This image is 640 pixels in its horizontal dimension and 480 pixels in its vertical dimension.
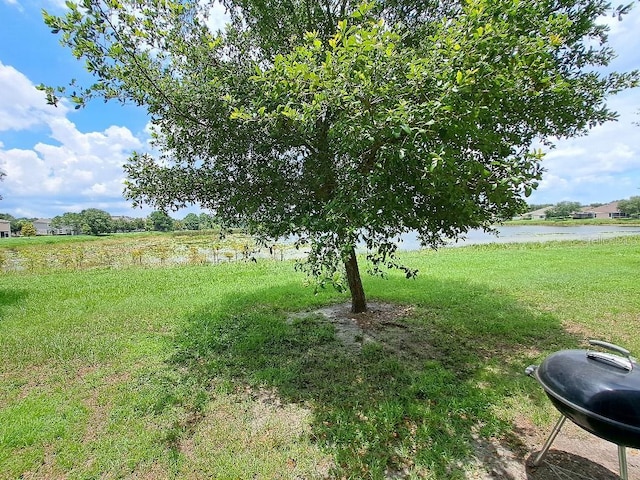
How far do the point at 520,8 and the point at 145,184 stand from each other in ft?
14.6

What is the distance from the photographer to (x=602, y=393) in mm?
1652

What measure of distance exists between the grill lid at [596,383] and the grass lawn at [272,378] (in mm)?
944

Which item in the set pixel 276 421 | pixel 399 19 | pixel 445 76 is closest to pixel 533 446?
pixel 276 421

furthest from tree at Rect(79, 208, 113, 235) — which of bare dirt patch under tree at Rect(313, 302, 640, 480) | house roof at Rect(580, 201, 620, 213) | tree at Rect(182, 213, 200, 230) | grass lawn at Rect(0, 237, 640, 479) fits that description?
house roof at Rect(580, 201, 620, 213)

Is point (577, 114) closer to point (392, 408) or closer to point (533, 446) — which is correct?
point (533, 446)

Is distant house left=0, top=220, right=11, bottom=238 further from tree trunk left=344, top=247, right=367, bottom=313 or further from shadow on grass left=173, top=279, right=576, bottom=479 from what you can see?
tree trunk left=344, top=247, right=367, bottom=313

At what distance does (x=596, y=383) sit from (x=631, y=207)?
81.4 meters

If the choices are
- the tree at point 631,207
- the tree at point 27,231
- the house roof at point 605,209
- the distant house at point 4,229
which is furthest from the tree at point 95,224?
the house roof at point 605,209

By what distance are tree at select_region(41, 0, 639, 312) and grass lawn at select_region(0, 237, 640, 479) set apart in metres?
1.27

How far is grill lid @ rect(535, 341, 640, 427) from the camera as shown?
1581 mm

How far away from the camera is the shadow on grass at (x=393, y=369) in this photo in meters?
2.56

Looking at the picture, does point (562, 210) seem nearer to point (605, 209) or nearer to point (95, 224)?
point (605, 209)

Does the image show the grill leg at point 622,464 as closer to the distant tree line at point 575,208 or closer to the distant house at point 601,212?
the distant tree line at point 575,208

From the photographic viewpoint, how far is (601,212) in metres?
69.2
